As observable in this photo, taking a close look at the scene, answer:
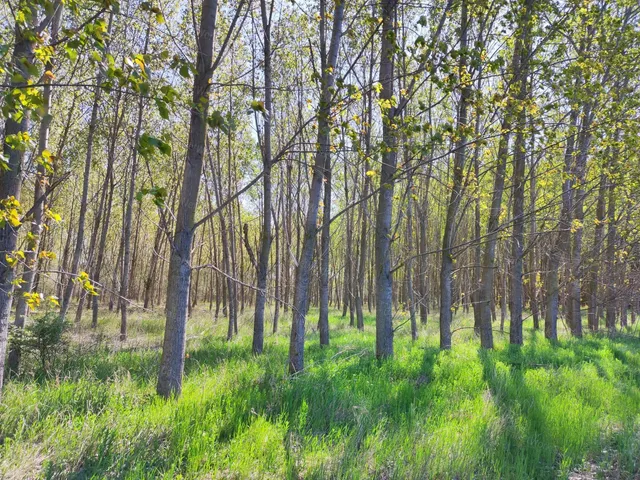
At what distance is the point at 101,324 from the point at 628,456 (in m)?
11.1

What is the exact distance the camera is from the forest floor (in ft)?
9.00

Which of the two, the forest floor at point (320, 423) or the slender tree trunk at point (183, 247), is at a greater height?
the slender tree trunk at point (183, 247)

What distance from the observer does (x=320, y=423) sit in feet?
11.8

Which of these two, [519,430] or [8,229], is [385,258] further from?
[8,229]

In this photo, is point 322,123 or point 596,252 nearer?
point 322,123

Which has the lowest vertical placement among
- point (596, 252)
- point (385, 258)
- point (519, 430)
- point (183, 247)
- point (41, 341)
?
point (519, 430)

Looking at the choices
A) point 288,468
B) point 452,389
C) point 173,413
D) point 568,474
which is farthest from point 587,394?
point 173,413

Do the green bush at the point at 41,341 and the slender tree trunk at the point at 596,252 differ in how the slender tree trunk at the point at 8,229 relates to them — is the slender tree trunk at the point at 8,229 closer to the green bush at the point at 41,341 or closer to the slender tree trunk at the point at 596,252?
the green bush at the point at 41,341

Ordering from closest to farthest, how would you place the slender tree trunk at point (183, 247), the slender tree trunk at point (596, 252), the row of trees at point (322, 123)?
the row of trees at point (322, 123), the slender tree trunk at point (183, 247), the slender tree trunk at point (596, 252)

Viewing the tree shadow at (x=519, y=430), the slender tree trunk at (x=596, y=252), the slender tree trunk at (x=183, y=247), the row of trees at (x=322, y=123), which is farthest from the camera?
the slender tree trunk at (x=596, y=252)

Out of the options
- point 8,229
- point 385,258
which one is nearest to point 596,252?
point 385,258

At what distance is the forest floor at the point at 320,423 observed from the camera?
2.74 m

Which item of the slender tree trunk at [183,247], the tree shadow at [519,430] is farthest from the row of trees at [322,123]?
the tree shadow at [519,430]

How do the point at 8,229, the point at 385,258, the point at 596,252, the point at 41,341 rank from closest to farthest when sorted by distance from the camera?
the point at 8,229, the point at 41,341, the point at 385,258, the point at 596,252
